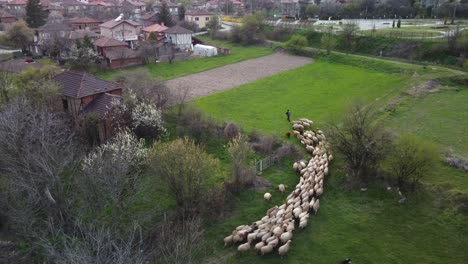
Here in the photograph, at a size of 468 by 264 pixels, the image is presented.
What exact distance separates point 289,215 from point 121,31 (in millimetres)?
57523

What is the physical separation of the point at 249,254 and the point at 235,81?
32615mm

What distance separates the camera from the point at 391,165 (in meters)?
21.5

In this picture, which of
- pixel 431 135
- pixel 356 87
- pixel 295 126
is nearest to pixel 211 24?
pixel 356 87

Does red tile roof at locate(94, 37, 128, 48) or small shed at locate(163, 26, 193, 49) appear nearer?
red tile roof at locate(94, 37, 128, 48)

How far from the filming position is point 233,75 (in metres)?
50.3

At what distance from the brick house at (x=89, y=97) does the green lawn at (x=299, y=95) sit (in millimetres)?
10438

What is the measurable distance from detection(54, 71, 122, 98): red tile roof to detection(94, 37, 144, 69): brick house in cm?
2422

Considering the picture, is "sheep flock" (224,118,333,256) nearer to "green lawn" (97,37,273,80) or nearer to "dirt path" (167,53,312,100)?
"dirt path" (167,53,312,100)

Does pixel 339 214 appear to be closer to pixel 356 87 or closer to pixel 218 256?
pixel 218 256

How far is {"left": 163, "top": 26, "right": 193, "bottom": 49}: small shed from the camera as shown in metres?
68.2

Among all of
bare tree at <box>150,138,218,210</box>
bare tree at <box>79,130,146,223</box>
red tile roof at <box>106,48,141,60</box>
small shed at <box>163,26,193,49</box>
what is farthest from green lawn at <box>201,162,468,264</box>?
small shed at <box>163,26,193,49</box>

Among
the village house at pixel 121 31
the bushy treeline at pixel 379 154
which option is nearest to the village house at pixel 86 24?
the village house at pixel 121 31

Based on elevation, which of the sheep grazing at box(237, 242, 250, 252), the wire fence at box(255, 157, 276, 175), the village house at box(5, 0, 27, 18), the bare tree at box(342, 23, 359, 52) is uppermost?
the village house at box(5, 0, 27, 18)

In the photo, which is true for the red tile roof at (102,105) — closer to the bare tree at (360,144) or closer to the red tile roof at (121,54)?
the bare tree at (360,144)
